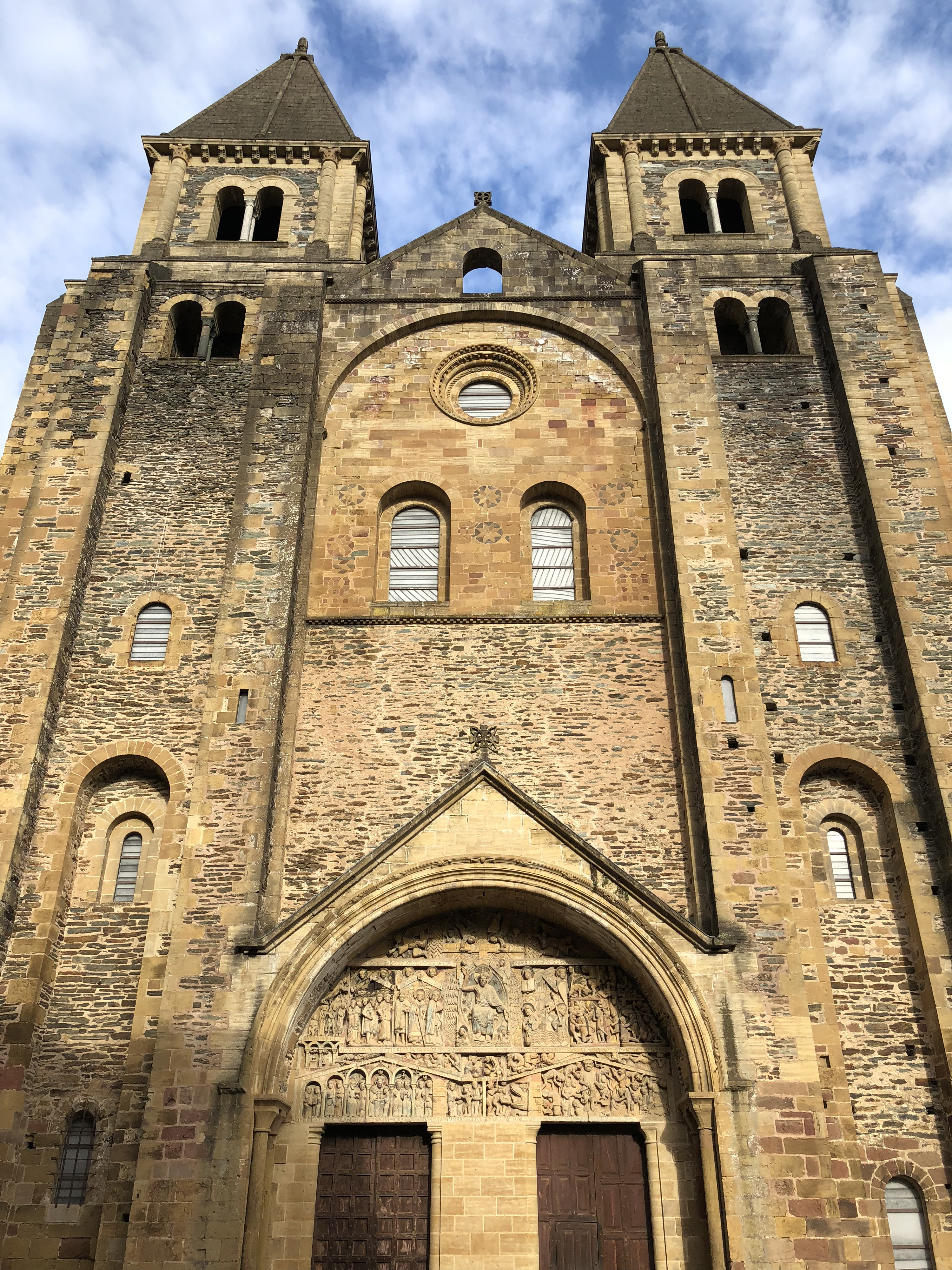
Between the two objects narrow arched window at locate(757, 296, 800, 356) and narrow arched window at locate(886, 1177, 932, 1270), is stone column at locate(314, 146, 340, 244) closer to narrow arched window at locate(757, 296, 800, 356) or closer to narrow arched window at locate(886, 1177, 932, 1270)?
narrow arched window at locate(757, 296, 800, 356)

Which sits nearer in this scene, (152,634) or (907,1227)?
(907,1227)

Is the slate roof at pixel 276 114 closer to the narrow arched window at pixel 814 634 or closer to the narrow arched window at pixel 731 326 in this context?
the narrow arched window at pixel 731 326

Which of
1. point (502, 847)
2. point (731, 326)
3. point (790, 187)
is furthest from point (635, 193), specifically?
point (502, 847)

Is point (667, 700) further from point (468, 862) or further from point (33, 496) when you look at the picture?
point (33, 496)

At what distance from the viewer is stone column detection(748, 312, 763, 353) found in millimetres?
18141

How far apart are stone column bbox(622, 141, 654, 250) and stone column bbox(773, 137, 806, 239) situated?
265 centimetres

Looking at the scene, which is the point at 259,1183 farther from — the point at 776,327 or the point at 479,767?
the point at 776,327

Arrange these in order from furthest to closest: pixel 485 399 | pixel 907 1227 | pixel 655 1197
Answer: pixel 485 399 < pixel 655 1197 < pixel 907 1227

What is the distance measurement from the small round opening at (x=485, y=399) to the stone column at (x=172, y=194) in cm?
664

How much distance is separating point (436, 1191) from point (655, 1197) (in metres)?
2.38

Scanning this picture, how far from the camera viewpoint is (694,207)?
74.1 ft

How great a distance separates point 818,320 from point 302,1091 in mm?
14106

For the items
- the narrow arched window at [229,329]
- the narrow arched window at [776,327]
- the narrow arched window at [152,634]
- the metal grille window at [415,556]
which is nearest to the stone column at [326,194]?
the narrow arched window at [229,329]

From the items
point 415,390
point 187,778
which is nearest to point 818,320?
point 415,390
